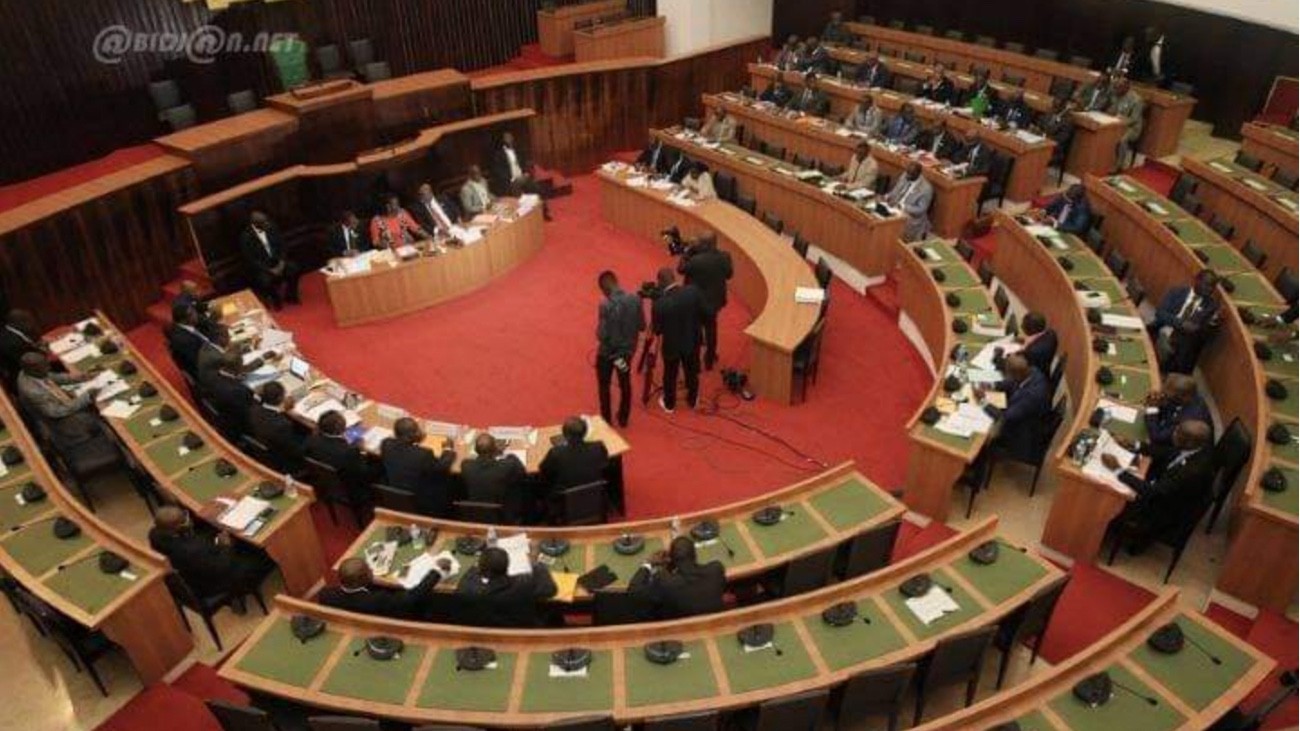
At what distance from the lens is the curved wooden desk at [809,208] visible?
11.9 meters

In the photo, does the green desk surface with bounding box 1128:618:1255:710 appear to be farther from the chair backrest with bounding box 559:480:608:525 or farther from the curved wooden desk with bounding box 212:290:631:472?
the curved wooden desk with bounding box 212:290:631:472

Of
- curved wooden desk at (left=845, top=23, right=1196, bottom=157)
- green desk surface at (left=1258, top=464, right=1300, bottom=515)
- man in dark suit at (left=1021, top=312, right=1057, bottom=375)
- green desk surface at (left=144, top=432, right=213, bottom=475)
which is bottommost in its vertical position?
green desk surface at (left=144, top=432, right=213, bottom=475)

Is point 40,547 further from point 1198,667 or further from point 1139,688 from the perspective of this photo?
point 1198,667

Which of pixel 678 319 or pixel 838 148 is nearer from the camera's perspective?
pixel 678 319

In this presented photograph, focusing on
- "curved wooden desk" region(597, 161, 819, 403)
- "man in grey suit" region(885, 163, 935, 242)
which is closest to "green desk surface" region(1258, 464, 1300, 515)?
"curved wooden desk" region(597, 161, 819, 403)

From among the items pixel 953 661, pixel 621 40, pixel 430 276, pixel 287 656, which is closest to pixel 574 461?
pixel 287 656

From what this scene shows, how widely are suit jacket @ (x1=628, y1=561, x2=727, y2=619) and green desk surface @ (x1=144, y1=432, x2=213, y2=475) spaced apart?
4.40 metres

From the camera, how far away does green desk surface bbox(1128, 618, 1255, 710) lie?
5.34 meters

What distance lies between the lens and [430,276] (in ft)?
39.4

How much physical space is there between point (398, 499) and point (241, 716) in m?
2.30

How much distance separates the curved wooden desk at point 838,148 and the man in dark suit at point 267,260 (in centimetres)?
832

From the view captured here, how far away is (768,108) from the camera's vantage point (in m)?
16.0

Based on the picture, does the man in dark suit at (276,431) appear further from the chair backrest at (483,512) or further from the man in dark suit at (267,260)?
the man in dark suit at (267,260)

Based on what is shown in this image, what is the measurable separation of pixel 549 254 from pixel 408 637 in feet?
27.4
